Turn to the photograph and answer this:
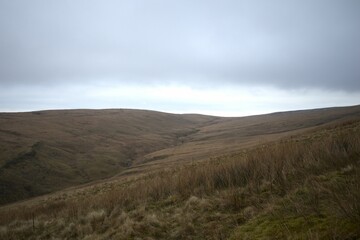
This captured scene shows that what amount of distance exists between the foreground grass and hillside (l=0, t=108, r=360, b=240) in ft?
0.05

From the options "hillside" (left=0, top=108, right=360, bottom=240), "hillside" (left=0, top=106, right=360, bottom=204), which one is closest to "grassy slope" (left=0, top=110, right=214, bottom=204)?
"hillside" (left=0, top=106, right=360, bottom=204)

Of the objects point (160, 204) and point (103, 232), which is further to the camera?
point (160, 204)

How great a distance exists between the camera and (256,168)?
1045 cm

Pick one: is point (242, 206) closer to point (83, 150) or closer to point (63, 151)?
point (63, 151)

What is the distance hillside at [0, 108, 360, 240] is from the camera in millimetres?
5332

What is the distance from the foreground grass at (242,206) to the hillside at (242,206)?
16 mm

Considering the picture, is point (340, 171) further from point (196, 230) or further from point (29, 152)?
point (29, 152)

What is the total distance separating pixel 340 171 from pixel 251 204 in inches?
105

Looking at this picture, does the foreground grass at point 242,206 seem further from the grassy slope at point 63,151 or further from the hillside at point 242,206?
the grassy slope at point 63,151

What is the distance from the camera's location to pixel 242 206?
25.5 feet

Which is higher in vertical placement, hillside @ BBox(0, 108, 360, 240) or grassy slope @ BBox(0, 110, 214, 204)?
hillside @ BBox(0, 108, 360, 240)

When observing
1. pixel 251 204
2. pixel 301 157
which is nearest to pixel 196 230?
pixel 251 204

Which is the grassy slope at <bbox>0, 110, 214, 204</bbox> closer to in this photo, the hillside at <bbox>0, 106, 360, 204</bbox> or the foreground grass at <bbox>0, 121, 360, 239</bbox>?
the hillside at <bbox>0, 106, 360, 204</bbox>

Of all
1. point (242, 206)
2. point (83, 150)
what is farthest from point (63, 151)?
point (242, 206)
